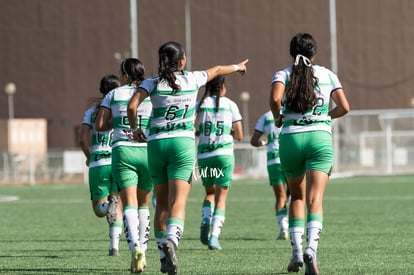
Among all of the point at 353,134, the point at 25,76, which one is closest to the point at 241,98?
the point at 353,134

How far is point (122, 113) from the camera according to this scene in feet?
37.3

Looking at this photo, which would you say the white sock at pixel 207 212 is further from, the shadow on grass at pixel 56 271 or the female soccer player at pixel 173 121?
the female soccer player at pixel 173 121

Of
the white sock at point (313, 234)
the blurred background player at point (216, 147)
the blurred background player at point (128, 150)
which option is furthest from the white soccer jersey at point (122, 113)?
the blurred background player at point (216, 147)

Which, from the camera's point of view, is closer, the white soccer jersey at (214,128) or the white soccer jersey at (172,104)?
the white soccer jersey at (172,104)

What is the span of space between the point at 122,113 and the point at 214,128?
3201 mm

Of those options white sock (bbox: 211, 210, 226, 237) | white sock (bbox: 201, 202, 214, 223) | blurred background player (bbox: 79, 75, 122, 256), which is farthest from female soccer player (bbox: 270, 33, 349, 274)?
white sock (bbox: 201, 202, 214, 223)

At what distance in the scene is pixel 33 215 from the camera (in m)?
22.8

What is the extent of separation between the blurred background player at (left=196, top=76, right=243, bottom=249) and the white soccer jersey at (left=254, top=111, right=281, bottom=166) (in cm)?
167

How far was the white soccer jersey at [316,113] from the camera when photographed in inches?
398

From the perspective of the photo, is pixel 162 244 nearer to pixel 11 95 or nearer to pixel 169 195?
pixel 169 195

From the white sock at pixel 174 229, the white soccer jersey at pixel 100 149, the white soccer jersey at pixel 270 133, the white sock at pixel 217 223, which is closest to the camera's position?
the white sock at pixel 174 229

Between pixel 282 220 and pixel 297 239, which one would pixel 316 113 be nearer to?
pixel 297 239

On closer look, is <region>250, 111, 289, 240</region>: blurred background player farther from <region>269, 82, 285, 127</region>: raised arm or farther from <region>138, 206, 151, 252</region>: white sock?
<region>269, 82, 285, 127</region>: raised arm

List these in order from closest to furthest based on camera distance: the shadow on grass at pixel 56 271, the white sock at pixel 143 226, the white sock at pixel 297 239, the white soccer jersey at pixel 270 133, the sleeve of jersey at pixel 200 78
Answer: the sleeve of jersey at pixel 200 78 → the white sock at pixel 297 239 → the shadow on grass at pixel 56 271 → the white sock at pixel 143 226 → the white soccer jersey at pixel 270 133
